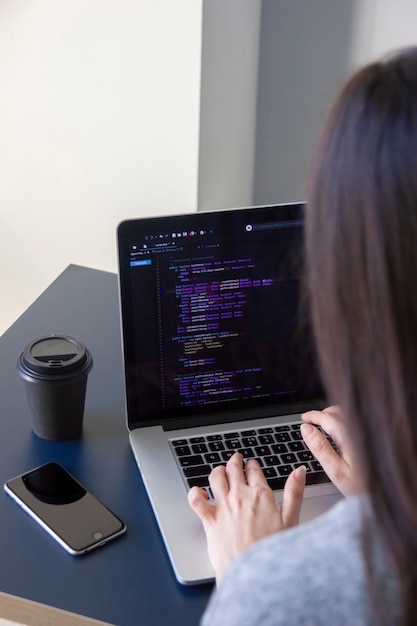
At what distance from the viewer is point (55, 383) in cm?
97

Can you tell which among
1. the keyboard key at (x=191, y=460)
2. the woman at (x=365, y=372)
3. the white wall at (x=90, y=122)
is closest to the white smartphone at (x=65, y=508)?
the keyboard key at (x=191, y=460)

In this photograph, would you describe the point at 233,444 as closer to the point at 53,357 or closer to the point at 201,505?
the point at 201,505

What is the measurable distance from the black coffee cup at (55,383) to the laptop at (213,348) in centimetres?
7

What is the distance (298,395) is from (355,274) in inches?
20.9

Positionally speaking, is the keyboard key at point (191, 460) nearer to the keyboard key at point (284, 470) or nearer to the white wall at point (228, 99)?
the keyboard key at point (284, 470)

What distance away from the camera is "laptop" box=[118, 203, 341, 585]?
0.94 m

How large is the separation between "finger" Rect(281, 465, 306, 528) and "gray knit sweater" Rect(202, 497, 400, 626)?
0.90ft

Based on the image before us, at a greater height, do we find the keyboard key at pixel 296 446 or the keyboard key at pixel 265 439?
the keyboard key at pixel 265 439

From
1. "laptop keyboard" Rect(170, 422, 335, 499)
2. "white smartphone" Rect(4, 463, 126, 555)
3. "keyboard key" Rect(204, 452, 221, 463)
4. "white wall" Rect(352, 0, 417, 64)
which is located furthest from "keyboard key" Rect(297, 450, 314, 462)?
"white wall" Rect(352, 0, 417, 64)

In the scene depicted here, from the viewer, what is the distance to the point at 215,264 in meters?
0.96

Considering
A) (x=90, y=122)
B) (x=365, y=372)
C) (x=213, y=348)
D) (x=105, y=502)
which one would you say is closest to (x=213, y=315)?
(x=213, y=348)

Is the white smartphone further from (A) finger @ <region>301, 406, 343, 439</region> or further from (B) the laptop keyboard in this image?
(A) finger @ <region>301, 406, 343, 439</region>

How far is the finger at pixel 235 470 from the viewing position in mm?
871

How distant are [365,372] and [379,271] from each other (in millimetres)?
76
